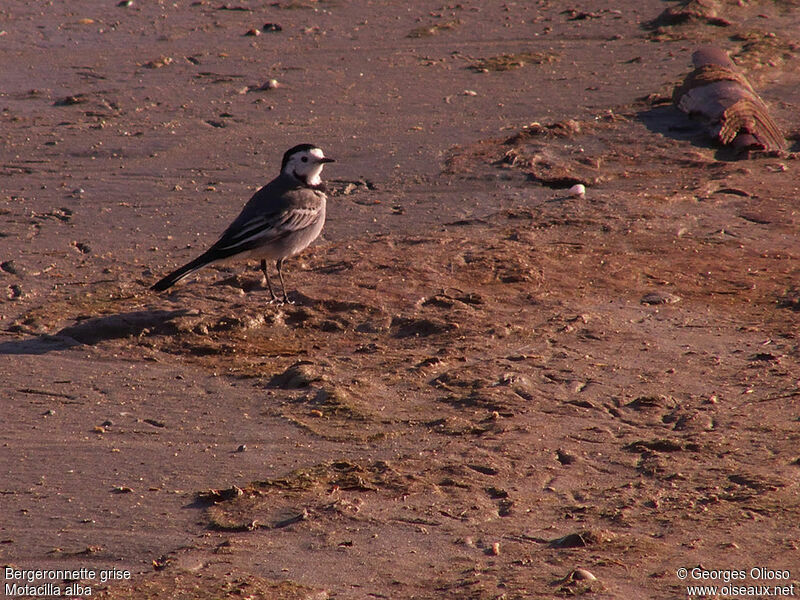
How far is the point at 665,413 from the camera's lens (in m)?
5.37

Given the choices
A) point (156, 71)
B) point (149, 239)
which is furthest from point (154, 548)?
point (156, 71)

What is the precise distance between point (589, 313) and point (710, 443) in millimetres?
1619

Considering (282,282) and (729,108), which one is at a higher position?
(729,108)

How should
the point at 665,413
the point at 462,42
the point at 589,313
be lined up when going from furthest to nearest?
the point at 462,42
the point at 589,313
the point at 665,413

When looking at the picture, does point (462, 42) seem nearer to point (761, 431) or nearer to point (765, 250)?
point (765, 250)

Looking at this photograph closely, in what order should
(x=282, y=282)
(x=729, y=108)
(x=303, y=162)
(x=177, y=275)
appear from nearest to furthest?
(x=177, y=275)
(x=282, y=282)
(x=303, y=162)
(x=729, y=108)

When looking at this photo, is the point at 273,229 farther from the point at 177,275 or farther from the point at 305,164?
the point at 305,164

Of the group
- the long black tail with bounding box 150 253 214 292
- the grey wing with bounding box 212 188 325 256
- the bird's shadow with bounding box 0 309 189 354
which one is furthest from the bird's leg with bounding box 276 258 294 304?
the bird's shadow with bounding box 0 309 189 354

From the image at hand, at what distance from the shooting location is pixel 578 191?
840 cm

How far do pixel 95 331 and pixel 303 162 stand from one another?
222 centimetres

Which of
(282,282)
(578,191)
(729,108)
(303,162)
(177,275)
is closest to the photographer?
(177,275)

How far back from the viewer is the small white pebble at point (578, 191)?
8.38 metres

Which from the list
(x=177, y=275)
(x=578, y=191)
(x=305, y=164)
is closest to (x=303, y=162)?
(x=305, y=164)

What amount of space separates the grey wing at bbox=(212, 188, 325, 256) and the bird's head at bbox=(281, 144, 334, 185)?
1.05 ft
